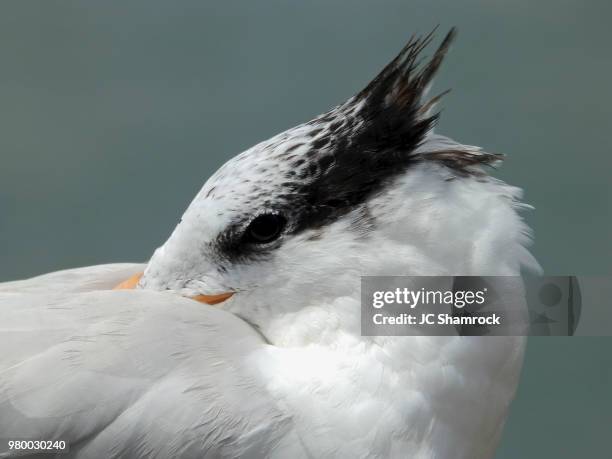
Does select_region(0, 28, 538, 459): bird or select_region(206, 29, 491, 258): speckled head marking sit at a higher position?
select_region(206, 29, 491, 258): speckled head marking

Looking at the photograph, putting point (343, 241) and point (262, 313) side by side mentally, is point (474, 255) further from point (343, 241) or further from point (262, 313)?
point (262, 313)

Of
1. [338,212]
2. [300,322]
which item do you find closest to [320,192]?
[338,212]

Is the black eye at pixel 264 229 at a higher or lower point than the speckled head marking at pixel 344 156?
lower

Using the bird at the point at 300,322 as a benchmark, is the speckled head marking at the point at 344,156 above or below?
above

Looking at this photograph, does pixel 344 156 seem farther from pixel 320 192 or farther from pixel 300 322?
pixel 300 322

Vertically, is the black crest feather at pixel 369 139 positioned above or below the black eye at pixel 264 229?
above

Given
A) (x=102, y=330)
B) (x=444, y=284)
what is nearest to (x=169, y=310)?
(x=102, y=330)
